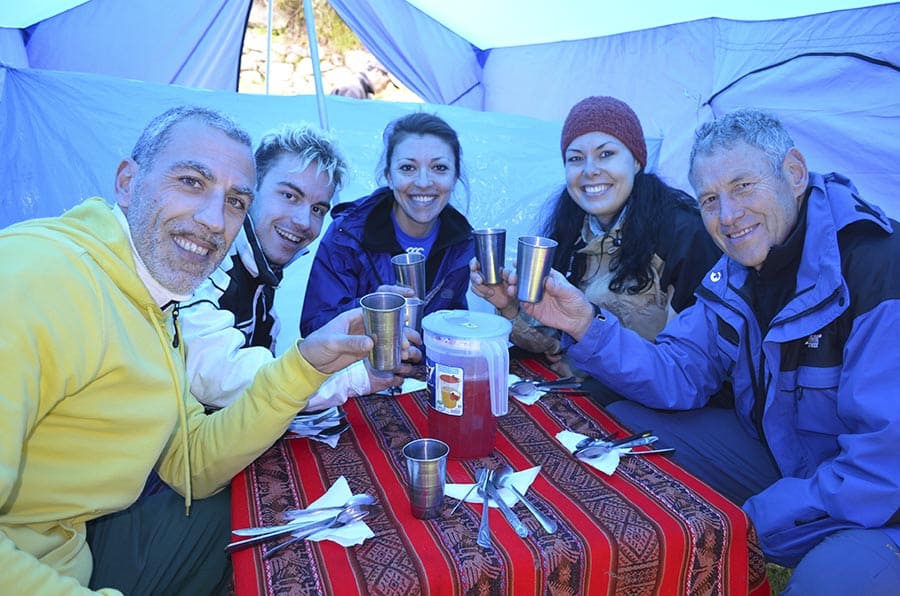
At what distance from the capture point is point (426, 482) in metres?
1.44

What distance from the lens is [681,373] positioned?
2357 mm

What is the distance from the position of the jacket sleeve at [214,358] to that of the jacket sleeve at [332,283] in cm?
93

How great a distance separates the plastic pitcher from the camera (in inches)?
66.9

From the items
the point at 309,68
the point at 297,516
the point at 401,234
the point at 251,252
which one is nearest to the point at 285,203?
the point at 251,252

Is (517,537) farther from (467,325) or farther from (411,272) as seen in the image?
(411,272)

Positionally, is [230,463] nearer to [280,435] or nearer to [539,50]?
[280,435]

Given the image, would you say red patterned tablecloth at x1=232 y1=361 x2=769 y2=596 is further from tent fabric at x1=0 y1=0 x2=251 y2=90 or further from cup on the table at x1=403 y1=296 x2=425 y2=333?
tent fabric at x1=0 y1=0 x2=251 y2=90

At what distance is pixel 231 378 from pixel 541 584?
1208 mm

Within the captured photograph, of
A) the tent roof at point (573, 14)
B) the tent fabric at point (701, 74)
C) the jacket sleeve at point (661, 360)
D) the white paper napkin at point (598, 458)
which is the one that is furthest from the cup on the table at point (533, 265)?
the tent roof at point (573, 14)

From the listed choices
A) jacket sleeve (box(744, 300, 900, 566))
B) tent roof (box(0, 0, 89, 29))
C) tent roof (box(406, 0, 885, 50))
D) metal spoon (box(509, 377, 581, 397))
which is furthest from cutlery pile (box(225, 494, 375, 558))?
tent roof (box(0, 0, 89, 29))

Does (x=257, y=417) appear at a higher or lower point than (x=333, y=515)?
higher

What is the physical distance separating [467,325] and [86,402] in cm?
97

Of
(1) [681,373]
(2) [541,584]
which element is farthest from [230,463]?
(1) [681,373]

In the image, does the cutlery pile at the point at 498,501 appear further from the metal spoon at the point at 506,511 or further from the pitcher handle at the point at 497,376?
the pitcher handle at the point at 497,376
